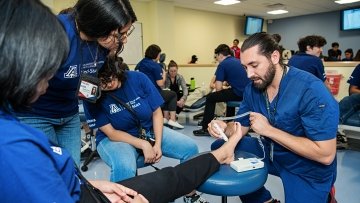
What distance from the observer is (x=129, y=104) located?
1.65 meters

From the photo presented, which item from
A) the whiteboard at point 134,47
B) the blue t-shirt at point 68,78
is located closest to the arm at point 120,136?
the blue t-shirt at point 68,78

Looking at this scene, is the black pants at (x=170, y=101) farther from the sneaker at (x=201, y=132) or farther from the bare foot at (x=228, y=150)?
the bare foot at (x=228, y=150)

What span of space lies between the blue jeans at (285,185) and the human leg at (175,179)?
0.32 meters

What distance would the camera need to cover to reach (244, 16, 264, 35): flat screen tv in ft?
29.3

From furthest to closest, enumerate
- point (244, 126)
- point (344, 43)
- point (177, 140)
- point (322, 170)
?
point (344, 43), point (177, 140), point (244, 126), point (322, 170)

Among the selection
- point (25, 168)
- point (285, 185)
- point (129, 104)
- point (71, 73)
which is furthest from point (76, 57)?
point (285, 185)

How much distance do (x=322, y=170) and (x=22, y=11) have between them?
1259 mm

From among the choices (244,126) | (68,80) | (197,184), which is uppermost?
(68,80)

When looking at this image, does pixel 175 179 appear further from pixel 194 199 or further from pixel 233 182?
pixel 194 199

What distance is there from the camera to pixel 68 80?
1.20 meters

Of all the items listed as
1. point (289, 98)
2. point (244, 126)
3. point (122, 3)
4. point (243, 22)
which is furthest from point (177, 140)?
point (243, 22)

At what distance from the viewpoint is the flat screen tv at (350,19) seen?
796cm

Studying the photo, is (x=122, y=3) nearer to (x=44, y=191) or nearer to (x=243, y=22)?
(x=44, y=191)

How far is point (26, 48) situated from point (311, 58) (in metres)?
2.78
